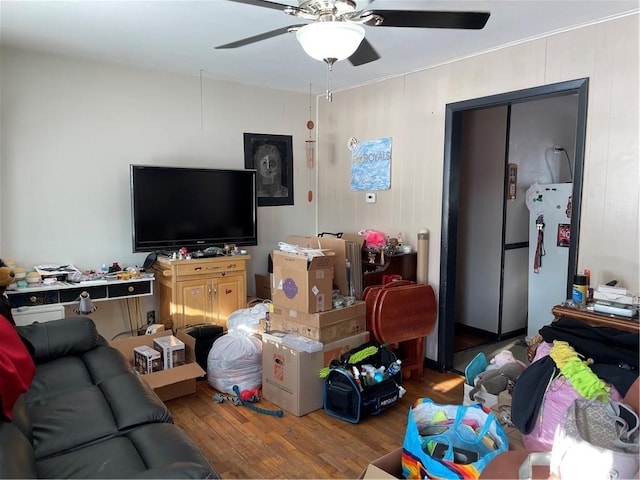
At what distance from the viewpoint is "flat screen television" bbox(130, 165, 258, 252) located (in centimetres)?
377

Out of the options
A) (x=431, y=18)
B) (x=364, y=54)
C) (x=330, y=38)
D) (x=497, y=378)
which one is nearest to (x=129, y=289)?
(x=364, y=54)

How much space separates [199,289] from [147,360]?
79 cm

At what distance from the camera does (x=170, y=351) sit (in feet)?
11.2

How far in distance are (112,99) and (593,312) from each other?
3.85m

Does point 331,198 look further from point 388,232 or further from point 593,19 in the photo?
point 593,19

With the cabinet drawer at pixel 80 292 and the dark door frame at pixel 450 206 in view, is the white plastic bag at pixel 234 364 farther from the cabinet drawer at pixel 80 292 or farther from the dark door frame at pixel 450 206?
the dark door frame at pixel 450 206

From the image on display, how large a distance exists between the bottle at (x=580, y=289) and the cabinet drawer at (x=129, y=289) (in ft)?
10.1

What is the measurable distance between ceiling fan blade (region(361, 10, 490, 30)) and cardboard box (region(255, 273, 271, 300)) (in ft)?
9.92

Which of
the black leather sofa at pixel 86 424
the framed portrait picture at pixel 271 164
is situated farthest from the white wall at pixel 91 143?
the black leather sofa at pixel 86 424

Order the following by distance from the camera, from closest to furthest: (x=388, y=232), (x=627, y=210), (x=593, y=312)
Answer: (x=593, y=312)
(x=627, y=210)
(x=388, y=232)

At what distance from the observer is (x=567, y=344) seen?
223cm

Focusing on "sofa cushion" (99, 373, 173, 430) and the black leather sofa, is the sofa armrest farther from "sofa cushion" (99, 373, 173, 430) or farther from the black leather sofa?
"sofa cushion" (99, 373, 173, 430)

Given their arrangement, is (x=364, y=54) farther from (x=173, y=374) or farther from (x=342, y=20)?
(x=173, y=374)

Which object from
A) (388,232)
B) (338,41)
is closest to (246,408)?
(388,232)
